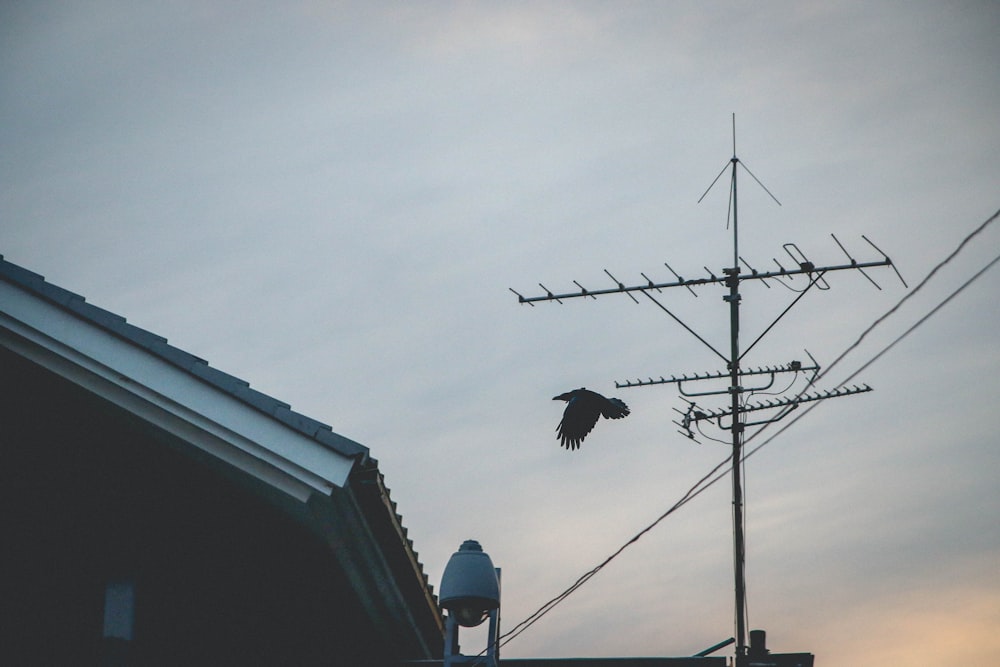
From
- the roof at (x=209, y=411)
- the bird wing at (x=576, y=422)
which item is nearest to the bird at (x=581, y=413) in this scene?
the bird wing at (x=576, y=422)

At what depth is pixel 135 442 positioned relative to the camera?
701 centimetres

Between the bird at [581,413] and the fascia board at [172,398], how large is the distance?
11.1 ft

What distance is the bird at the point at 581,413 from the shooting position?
9.75 meters

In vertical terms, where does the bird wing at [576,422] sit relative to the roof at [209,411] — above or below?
above

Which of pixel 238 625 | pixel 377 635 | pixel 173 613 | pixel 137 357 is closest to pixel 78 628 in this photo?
pixel 173 613

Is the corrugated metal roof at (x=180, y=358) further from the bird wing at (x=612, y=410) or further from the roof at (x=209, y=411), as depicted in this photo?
the bird wing at (x=612, y=410)

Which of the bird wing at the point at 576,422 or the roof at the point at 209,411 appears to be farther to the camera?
the bird wing at the point at 576,422

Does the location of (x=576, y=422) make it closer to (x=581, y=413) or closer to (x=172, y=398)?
(x=581, y=413)

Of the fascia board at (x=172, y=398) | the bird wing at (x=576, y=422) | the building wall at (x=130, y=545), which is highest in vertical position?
the bird wing at (x=576, y=422)

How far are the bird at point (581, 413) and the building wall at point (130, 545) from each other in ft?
9.49

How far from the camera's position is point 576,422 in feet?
32.0

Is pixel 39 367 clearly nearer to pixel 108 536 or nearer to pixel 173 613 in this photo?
pixel 108 536

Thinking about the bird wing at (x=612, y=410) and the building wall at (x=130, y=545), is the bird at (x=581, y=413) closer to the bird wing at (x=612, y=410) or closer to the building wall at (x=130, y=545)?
the bird wing at (x=612, y=410)

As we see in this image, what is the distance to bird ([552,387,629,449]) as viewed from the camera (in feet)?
32.0
